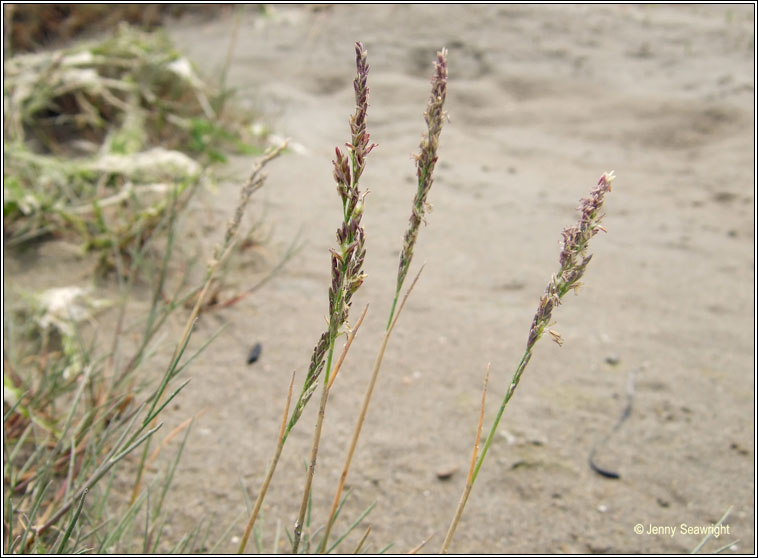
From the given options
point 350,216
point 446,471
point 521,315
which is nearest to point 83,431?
point 446,471

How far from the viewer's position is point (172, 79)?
315 centimetres

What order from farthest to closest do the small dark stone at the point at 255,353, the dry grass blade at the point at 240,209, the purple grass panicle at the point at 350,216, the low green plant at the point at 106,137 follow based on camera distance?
1. the low green plant at the point at 106,137
2. the small dark stone at the point at 255,353
3. the dry grass blade at the point at 240,209
4. the purple grass panicle at the point at 350,216

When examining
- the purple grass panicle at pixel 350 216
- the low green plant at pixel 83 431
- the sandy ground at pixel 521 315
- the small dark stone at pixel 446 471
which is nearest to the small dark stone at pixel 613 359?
the sandy ground at pixel 521 315

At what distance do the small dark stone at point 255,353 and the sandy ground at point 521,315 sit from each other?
0.02 meters

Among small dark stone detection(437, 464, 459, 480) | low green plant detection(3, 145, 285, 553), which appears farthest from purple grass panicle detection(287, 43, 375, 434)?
small dark stone detection(437, 464, 459, 480)

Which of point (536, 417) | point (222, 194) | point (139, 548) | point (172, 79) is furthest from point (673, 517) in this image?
point (172, 79)

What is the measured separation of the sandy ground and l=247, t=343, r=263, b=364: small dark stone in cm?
2

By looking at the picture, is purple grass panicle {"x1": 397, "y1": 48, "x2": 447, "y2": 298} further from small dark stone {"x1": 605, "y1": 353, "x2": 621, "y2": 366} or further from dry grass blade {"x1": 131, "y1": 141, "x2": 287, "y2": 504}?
small dark stone {"x1": 605, "y1": 353, "x2": 621, "y2": 366}

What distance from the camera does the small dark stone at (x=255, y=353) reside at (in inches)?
70.6

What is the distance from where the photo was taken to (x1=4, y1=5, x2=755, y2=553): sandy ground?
140 centimetres

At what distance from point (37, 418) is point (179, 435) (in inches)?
11.9

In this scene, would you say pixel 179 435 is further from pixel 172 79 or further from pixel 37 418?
pixel 172 79

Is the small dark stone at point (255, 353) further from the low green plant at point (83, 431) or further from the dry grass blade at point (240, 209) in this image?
the dry grass blade at point (240, 209)

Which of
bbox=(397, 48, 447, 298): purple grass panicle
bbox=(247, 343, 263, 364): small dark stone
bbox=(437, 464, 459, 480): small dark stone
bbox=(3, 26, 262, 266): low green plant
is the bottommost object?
bbox=(437, 464, 459, 480): small dark stone
